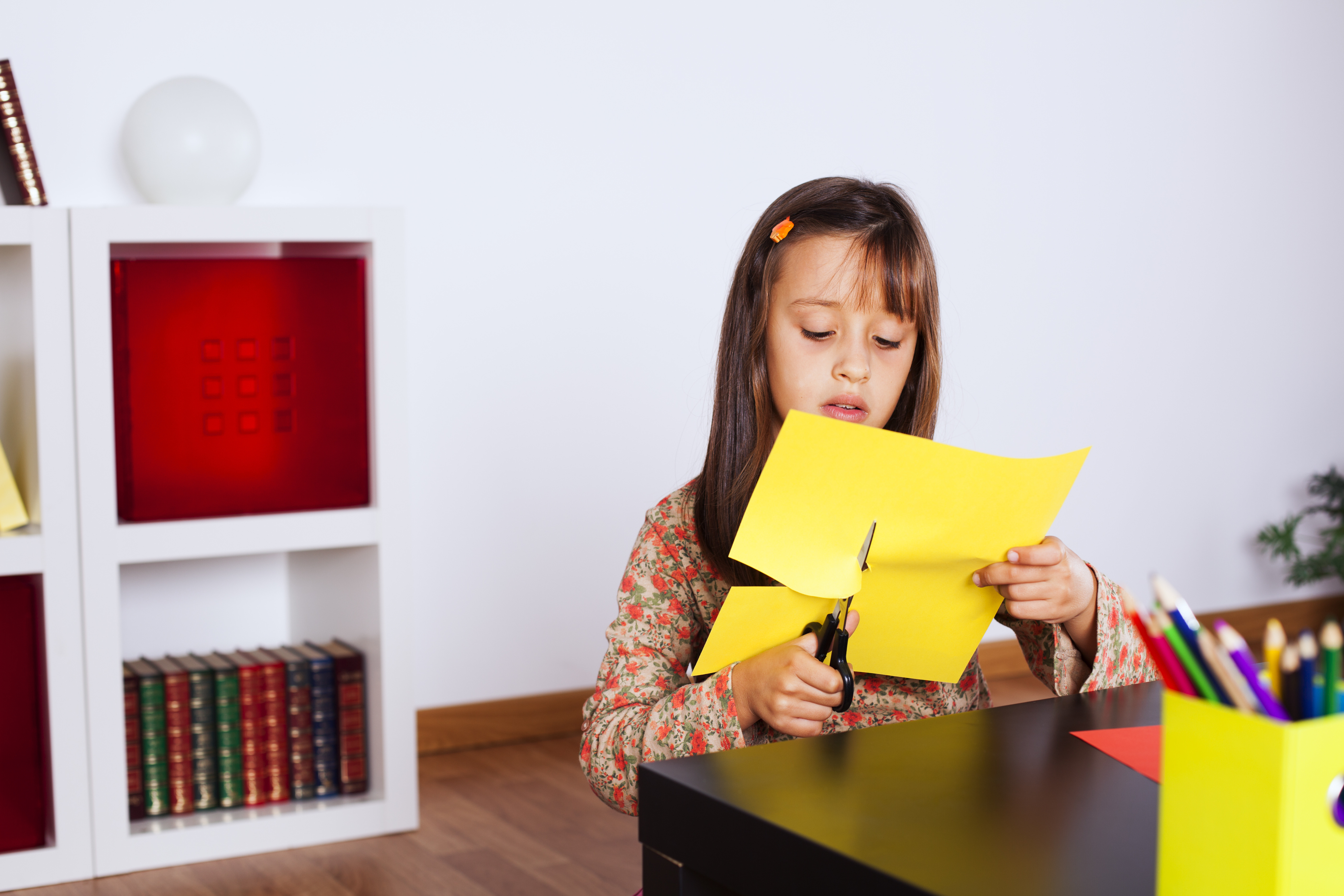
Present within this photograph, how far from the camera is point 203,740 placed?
1738 millimetres

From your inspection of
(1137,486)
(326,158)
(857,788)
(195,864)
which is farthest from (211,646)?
(1137,486)

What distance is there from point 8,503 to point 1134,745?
1479 mm

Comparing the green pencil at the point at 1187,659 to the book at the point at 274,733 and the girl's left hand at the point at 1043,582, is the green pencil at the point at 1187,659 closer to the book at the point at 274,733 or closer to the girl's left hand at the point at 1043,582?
the girl's left hand at the point at 1043,582

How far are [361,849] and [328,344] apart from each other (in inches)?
27.6

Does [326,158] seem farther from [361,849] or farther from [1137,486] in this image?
[1137,486]

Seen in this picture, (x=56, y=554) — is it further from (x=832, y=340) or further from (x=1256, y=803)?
(x=1256, y=803)

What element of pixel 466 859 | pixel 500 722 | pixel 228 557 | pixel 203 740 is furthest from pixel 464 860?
pixel 228 557

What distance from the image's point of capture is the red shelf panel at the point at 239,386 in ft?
5.46

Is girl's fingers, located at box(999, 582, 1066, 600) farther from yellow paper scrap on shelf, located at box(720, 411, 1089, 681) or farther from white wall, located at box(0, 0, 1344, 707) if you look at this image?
white wall, located at box(0, 0, 1344, 707)

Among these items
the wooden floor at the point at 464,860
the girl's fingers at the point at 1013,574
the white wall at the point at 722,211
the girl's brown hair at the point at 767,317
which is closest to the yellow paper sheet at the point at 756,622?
the girl's fingers at the point at 1013,574

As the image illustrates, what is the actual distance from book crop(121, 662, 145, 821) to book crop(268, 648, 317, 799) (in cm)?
19

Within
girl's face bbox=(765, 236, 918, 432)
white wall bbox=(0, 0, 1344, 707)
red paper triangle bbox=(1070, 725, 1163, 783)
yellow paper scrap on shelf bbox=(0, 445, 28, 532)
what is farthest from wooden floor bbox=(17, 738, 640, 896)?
red paper triangle bbox=(1070, 725, 1163, 783)

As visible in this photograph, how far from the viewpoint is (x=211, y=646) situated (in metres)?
A: 2.01

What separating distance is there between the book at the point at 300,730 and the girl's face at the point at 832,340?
1.03 m
